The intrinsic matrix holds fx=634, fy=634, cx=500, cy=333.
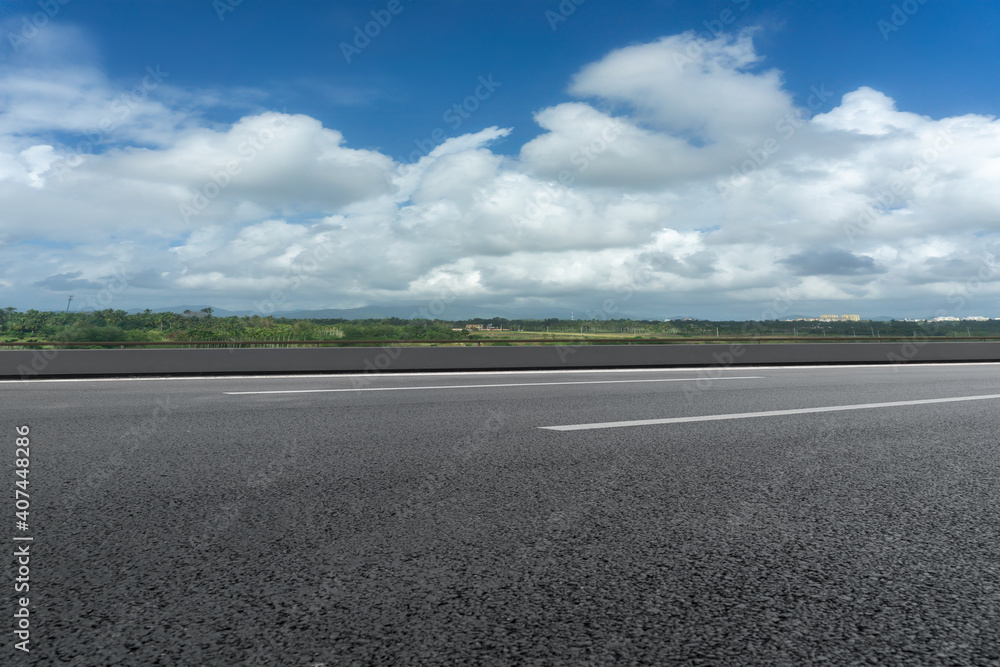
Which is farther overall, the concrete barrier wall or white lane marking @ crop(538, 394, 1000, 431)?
the concrete barrier wall

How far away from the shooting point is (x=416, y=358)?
17.3m

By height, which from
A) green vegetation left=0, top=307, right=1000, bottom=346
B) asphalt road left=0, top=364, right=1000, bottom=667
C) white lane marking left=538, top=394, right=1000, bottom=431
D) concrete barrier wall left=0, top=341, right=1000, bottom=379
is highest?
green vegetation left=0, top=307, right=1000, bottom=346

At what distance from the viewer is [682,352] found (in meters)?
19.8

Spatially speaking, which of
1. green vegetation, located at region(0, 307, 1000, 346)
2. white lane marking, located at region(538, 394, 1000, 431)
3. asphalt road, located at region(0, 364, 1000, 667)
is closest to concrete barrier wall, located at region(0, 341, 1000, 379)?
green vegetation, located at region(0, 307, 1000, 346)

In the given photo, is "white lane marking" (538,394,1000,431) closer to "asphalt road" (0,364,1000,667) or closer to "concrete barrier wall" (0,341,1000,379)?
"asphalt road" (0,364,1000,667)

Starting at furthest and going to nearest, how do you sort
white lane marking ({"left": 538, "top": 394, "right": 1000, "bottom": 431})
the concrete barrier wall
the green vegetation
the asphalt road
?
the green vegetation, the concrete barrier wall, white lane marking ({"left": 538, "top": 394, "right": 1000, "bottom": 431}), the asphalt road

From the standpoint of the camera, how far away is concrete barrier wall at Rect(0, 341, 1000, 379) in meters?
15.3

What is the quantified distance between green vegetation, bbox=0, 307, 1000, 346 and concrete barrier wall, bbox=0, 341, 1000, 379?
5.98 feet

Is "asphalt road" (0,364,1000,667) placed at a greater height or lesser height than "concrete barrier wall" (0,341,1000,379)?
lesser

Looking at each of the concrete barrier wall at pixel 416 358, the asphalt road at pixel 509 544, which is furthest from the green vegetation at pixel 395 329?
the asphalt road at pixel 509 544

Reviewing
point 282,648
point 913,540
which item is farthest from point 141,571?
point 913,540

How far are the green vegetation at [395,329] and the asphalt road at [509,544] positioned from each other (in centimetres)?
1322

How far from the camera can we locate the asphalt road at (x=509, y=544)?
2.26 m

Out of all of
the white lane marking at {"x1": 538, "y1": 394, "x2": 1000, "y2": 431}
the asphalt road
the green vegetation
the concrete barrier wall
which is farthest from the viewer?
the green vegetation
